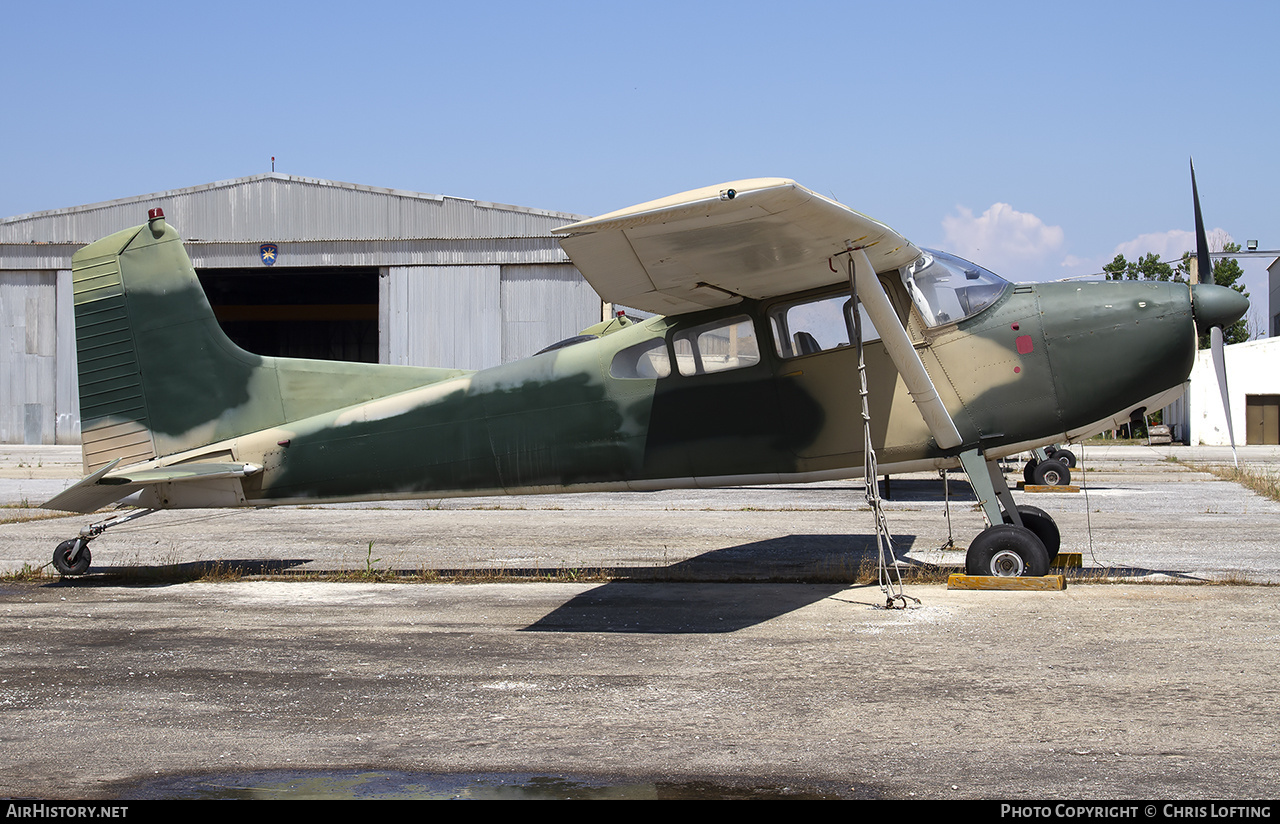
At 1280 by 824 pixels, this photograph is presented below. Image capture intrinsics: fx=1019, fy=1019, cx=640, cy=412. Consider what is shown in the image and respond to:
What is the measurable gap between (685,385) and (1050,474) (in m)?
13.2

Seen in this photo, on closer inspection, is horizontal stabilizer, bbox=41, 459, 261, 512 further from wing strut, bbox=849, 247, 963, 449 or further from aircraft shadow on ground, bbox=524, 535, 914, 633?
wing strut, bbox=849, 247, 963, 449

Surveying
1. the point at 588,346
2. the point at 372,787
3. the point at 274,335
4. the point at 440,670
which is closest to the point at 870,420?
the point at 588,346

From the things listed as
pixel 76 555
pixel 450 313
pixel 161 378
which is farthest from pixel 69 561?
pixel 450 313

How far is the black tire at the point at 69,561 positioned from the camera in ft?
31.1

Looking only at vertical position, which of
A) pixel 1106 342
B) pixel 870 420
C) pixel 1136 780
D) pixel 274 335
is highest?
pixel 274 335

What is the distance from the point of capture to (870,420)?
842cm

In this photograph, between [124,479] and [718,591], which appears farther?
[124,479]

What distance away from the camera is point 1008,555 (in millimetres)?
8117

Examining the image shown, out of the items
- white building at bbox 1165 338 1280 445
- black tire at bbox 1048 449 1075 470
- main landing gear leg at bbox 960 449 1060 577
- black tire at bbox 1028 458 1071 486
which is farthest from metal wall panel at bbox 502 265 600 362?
main landing gear leg at bbox 960 449 1060 577

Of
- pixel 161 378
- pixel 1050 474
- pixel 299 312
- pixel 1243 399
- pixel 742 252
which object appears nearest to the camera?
pixel 742 252

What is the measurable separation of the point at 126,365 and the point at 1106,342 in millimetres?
8761

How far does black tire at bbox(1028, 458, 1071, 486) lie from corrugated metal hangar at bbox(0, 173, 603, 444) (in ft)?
74.4

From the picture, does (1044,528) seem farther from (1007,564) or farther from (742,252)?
(742,252)
